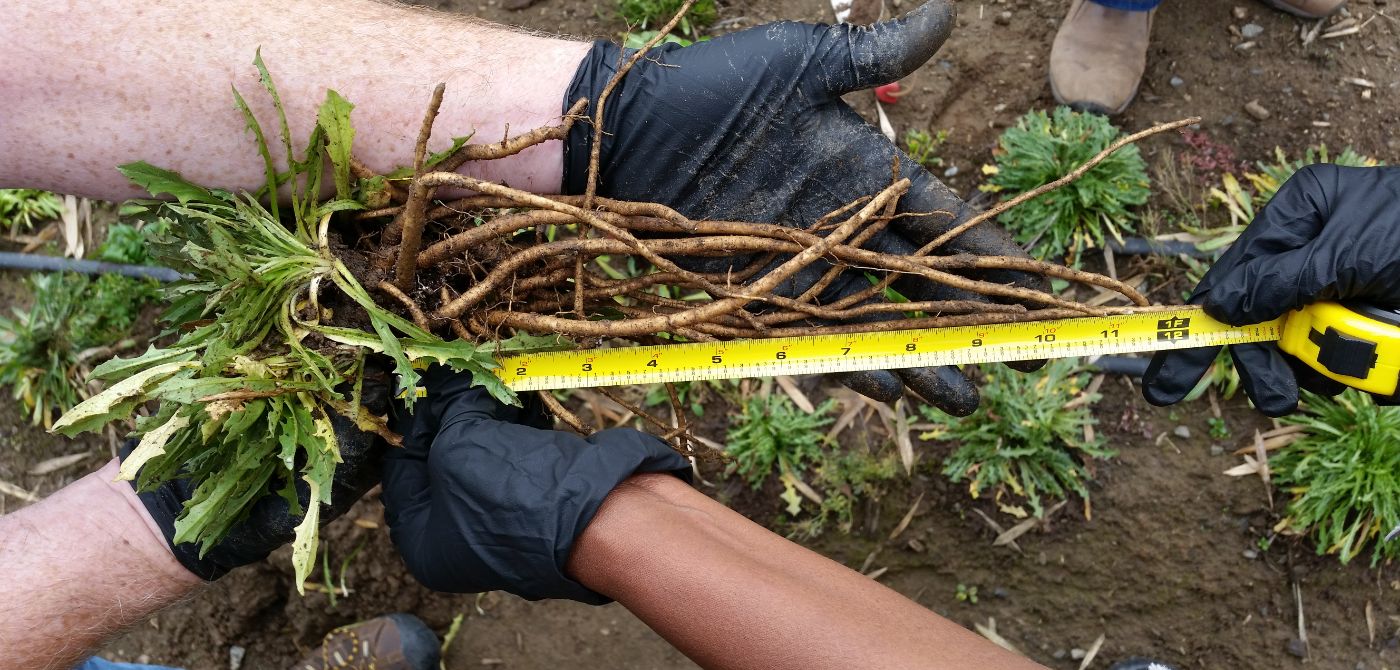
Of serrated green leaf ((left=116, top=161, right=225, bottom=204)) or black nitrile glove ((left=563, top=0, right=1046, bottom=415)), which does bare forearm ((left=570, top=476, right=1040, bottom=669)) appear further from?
serrated green leaf ((left=116, top=161, right=225, bottom=204))

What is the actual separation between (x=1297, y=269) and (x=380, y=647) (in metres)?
2.97

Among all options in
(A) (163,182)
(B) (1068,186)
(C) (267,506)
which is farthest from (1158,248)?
(A) (163,182)

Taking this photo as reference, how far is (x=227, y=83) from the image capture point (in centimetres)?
218

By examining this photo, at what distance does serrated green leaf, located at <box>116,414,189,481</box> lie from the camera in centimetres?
182

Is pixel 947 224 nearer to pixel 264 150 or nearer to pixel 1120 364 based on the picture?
pixel 1120 364

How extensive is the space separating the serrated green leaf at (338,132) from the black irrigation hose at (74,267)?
5.79 feet

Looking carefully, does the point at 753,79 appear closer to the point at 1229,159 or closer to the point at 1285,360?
the point at 1285,360

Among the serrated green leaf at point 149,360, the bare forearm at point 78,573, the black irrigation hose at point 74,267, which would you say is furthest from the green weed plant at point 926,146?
the black irrigation hose at point 74,267

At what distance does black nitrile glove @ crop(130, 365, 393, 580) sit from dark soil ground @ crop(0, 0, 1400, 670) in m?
0.95

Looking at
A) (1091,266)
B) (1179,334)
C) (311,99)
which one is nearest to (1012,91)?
(1091,266)

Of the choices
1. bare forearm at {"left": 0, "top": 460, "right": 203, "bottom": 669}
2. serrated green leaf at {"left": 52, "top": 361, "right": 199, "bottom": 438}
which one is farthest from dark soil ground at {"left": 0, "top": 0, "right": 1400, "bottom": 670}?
serrated green leaf at {"left": 52, "top": 361, "right": 199, "bottom": 438}

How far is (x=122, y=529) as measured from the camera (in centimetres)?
214

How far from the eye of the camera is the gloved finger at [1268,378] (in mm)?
2092

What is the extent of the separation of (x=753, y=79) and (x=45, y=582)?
2119mm
